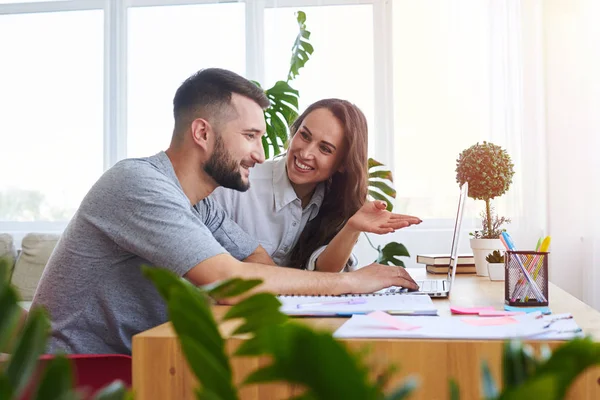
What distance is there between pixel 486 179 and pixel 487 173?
2cm

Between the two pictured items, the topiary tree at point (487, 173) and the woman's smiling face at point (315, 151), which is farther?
the woman's smiling face at point (315, 151)

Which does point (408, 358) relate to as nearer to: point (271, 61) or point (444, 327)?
point (444, 327)

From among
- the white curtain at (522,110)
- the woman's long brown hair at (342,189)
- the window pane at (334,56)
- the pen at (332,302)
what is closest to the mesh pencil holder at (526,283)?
the pen at (332,302)

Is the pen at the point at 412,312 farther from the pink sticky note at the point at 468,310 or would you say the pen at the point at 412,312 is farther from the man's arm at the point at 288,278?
the man's arm at the point at 288,278

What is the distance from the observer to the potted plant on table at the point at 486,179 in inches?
76.9

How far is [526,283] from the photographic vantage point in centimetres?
122

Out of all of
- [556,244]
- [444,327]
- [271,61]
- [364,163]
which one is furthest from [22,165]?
[444,327]

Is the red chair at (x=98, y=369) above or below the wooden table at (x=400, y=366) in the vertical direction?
below

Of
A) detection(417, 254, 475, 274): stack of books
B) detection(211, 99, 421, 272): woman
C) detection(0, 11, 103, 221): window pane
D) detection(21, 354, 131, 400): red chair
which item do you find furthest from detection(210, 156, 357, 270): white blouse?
detection(0, 11, 103, 221): window pane

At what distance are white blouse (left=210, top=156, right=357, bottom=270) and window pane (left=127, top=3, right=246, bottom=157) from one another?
234cm

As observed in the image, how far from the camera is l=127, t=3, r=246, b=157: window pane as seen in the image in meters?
4.57

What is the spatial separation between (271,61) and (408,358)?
12.4 feet

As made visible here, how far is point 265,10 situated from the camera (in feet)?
14.9

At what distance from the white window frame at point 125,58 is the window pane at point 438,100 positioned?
0.09 metres
